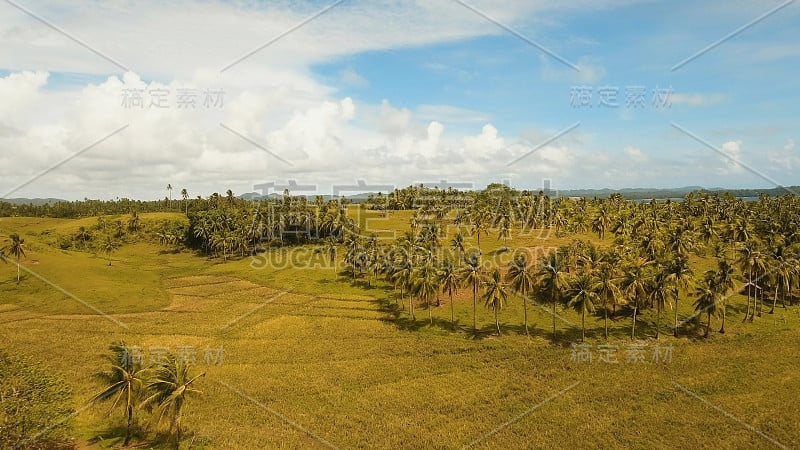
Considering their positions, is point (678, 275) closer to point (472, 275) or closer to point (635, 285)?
point (635, 285)

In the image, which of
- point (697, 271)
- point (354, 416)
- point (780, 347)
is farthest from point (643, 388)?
point (697, 271)

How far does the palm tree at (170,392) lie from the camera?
133 feet

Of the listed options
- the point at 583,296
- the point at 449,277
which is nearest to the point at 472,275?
the point at 449,277

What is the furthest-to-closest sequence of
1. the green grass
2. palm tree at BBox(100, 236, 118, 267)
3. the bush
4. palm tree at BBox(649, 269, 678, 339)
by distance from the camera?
palm tree at BBox(100, 236, 118, 267) → palm tree at BBox(649, 269, 678, 339) → the green grass → the bush

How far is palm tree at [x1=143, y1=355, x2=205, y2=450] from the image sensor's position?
40469mm

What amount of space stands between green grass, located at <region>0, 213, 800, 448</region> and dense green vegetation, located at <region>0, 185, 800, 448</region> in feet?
1.03

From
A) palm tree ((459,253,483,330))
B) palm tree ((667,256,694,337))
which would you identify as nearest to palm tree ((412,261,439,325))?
palm tree ((459,253,483,330))

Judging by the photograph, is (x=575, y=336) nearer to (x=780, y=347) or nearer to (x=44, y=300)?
(x=780, y=347)

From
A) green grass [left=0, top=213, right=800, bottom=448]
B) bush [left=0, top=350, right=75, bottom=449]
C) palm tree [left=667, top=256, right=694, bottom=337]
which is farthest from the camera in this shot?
palm tree [left=667, top=256, right=694, bottom=337]

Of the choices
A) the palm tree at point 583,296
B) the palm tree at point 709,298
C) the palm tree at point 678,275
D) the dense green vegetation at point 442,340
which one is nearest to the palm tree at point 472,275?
the dense green vegetation at point 442,340

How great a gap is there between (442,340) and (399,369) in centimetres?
1358

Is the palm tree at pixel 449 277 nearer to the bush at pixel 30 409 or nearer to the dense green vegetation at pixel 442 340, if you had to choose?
the dense green vegetation at pixel 442 340

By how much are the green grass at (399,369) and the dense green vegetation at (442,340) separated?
1.03 feet

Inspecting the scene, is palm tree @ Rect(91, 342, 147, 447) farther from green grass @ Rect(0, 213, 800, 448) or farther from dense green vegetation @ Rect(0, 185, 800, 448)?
green grass @ Rect(0, 213, 800, 448)
